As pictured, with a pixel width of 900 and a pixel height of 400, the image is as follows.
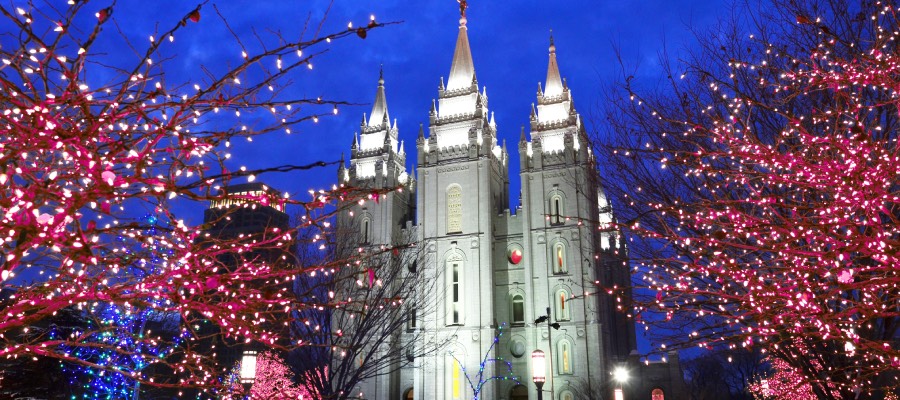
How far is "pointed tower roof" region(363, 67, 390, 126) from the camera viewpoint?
156ft

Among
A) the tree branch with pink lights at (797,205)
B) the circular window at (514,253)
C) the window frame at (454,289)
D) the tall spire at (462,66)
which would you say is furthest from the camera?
the tall spire at (462,66)

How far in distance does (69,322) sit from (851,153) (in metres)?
22.9

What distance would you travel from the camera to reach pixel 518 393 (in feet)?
125

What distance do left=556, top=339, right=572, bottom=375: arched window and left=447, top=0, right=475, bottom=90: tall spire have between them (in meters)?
19.4

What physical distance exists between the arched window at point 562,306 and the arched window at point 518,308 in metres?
2.61

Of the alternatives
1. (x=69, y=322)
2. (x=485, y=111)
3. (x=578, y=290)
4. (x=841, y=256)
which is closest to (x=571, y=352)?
(x=578, y=290)

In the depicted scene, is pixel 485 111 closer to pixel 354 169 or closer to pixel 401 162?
pixel 401 162

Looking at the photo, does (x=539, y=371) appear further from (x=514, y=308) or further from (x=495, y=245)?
(x=495, y=245)

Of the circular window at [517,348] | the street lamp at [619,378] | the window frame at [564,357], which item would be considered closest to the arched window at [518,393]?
the circular window at [517,348]

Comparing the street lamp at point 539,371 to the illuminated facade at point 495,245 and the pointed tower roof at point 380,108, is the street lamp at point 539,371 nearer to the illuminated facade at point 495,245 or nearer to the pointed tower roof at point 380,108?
the illuminated facade at point 495,245

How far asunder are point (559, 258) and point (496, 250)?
182 inches

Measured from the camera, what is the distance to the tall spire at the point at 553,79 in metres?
43.7

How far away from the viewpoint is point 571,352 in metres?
36.6

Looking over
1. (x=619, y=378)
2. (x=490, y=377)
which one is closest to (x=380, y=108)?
(x=490, y=377)
